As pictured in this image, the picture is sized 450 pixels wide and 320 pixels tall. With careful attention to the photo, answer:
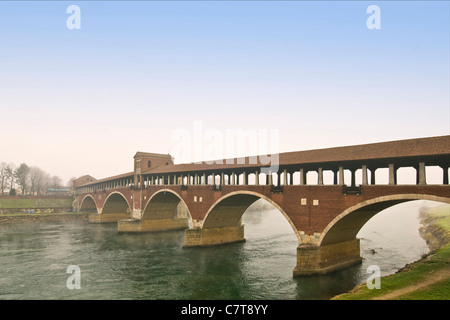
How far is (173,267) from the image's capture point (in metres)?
30.9

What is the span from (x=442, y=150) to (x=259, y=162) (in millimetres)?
16559

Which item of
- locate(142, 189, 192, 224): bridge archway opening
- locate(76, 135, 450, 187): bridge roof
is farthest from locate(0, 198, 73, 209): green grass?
locate(76, 135, 450, 187): bridge roof

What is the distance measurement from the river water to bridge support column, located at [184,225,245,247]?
3.26ft

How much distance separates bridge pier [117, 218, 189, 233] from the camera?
54281 mm

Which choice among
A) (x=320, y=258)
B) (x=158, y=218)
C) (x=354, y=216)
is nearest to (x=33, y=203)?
(x=158, y=218)

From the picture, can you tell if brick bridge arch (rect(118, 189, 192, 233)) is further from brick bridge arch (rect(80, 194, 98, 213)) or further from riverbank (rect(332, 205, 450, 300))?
brick bridge arch (rect(80, 194, 98, 213))

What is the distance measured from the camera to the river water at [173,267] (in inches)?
914

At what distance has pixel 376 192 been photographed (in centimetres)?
2241

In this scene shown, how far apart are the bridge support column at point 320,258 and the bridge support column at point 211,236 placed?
16587 mm

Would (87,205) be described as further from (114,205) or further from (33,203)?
(114,205)

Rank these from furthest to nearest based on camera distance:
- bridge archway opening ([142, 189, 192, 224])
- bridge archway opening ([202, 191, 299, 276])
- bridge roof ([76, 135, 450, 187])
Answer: bridge archway opening ([142, 189, 192, 224]), bridge archway opening ([202, 191, 299, 276]), bridge roof ([76, 135, 450, 187])

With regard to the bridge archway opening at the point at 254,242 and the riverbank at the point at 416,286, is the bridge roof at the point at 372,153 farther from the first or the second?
the riverbank at the point at 416,286
